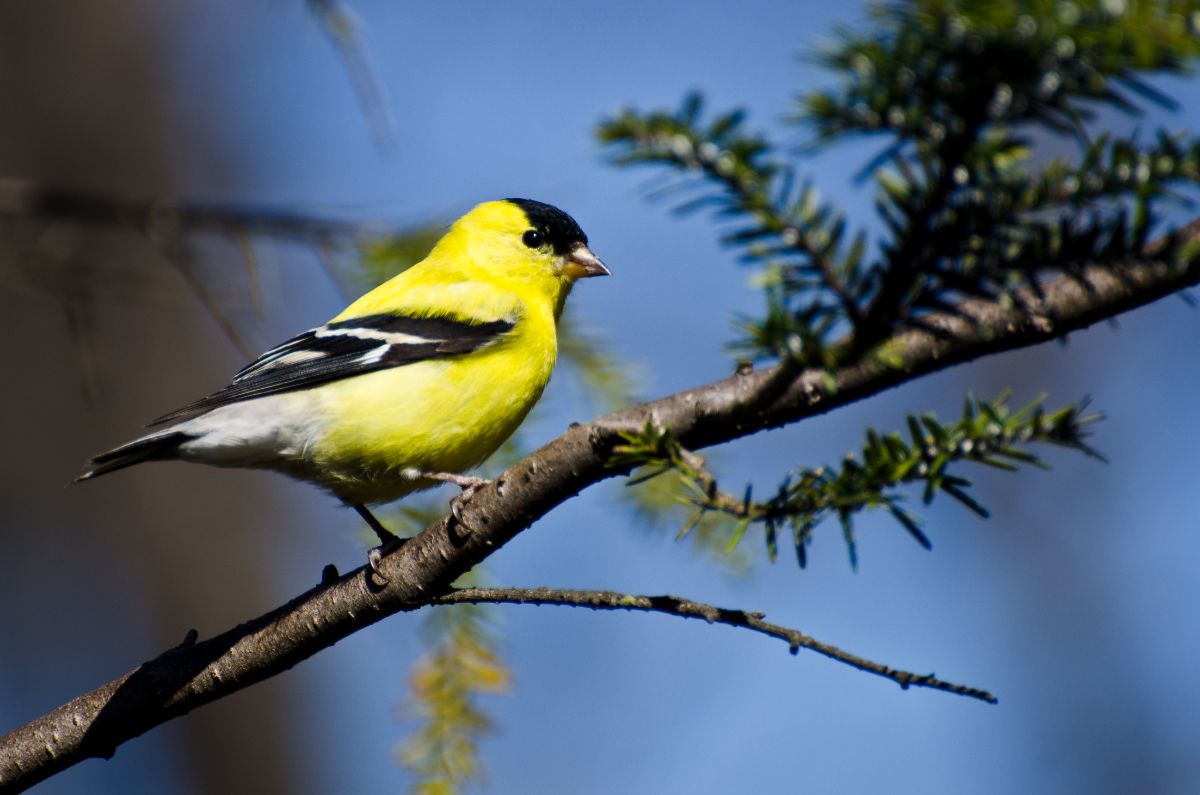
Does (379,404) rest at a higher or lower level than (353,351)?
lower

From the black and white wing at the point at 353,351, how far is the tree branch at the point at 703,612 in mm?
1568

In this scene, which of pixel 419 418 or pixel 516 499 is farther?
pixel 419 418

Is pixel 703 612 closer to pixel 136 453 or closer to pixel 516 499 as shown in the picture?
pixel 516 499

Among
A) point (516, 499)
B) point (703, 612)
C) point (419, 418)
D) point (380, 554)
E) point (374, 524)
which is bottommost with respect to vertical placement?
point (703, 612)

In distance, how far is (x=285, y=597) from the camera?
607 centimetres

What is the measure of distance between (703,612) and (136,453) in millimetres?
1901

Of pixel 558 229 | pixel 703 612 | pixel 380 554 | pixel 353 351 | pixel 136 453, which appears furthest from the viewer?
pixel 558 229

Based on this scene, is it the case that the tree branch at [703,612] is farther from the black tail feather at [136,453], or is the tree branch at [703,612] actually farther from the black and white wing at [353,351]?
the black and white wing at [353,351]

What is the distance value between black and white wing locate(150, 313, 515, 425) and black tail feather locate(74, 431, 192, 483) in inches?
7.3

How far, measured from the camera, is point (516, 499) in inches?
71.9

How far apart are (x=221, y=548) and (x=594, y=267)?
3.17 m

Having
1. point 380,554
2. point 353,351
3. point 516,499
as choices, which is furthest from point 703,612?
point 353,351

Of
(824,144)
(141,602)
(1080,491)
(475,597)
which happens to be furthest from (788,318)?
(1080,491)

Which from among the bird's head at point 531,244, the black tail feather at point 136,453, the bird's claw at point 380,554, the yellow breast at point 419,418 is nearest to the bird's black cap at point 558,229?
the bird's head at point 531,244
